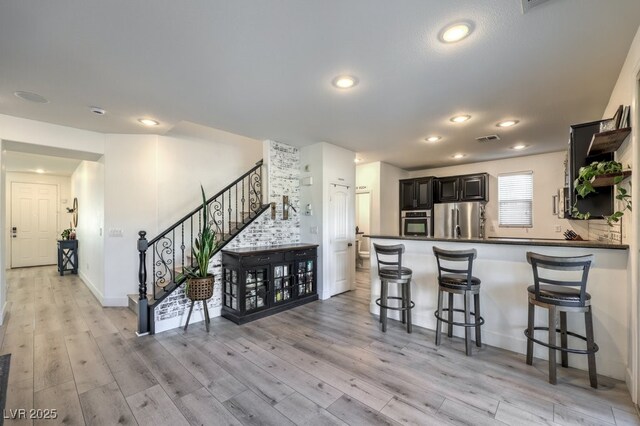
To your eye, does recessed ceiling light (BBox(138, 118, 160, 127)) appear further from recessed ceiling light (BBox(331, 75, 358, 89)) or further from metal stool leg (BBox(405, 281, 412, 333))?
metal stool leg (BBox(405, 281, 412, 333))

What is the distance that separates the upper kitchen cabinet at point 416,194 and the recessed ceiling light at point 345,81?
4.54m

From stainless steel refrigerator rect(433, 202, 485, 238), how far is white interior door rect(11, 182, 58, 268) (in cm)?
1099

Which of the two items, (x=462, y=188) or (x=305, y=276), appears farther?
(x=462, y=188)

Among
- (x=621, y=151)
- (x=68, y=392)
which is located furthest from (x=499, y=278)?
(x=68, y=392)

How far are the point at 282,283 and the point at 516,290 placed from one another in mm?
3065

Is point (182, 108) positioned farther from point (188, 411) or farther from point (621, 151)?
point (621, 151)

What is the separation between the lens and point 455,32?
2031 millimetres

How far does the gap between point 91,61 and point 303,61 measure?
1.85m

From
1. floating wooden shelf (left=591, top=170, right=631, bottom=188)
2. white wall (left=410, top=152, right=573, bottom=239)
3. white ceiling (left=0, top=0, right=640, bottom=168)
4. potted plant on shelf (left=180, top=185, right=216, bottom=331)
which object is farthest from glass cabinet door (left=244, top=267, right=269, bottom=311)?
white wall (left=410, top=152, right=573, bottom=239)

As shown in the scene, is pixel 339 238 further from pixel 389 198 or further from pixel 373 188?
pixel 389 198

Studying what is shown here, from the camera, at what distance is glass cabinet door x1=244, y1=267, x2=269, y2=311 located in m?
3.89

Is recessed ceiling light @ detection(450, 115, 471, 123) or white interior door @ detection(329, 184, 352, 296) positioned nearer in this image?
Result: recessed ceiling light @ detection(450, 115, 471, 123)

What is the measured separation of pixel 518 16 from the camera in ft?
6.18

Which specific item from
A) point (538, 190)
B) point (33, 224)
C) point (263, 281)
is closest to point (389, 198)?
point (538, 190)
